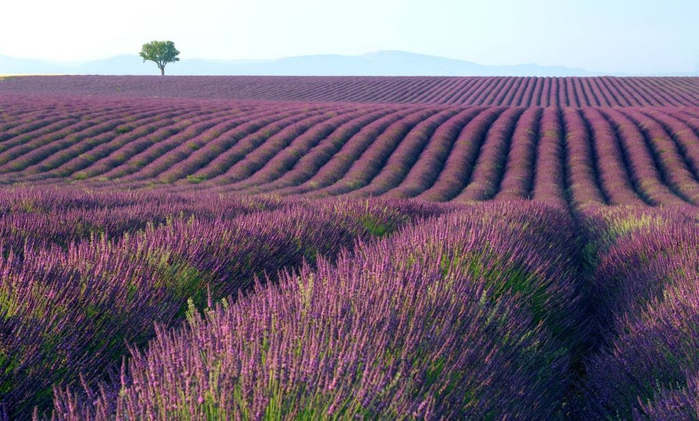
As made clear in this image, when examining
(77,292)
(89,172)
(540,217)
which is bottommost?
(89,172)

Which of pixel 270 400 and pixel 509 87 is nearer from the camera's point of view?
pixel 270 400

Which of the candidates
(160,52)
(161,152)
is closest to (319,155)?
(161,152)

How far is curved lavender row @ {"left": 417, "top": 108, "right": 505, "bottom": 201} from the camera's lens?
1882 centimetres

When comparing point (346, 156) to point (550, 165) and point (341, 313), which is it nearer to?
point (550, 165)

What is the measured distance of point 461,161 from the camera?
76.0 feet

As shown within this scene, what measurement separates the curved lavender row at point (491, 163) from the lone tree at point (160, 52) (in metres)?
63.0

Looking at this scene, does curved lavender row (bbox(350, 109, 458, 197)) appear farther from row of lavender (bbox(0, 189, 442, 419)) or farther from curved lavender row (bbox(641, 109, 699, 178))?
row of lavender (bbox(0, 189, 442, 419))

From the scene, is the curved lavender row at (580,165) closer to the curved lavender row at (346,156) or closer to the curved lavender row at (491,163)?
the curved lavender row at (491,163)

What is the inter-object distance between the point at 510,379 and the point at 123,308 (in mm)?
2098

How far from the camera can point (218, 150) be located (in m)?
24.6

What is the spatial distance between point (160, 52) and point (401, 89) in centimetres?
3753

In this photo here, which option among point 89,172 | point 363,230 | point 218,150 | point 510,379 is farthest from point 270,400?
point 218,150

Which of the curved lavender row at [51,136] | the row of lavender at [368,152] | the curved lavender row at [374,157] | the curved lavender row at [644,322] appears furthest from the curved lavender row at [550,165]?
the curved lavender row at [51,136]

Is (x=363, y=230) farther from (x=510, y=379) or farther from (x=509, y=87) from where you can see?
(x=509, y=87)
